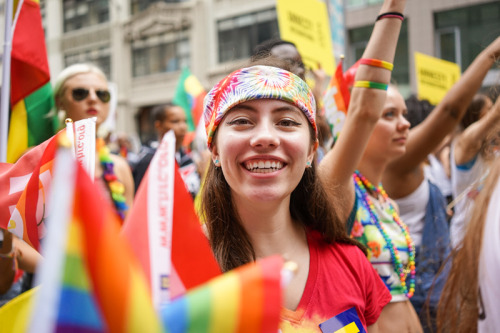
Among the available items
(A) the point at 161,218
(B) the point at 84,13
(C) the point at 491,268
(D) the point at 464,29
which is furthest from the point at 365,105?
(B) the point at 84,13

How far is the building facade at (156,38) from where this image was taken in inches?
830

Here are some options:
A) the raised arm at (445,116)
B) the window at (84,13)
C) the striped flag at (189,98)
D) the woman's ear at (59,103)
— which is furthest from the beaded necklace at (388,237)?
the window at (84,13)

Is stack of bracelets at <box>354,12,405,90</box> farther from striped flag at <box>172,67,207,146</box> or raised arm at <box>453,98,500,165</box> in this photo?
striped flag at <box>172,67,207,146</box>

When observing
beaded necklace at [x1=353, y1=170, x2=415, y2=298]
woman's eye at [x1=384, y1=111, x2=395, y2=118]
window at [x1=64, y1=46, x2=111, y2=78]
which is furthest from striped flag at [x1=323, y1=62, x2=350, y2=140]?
window at [x1=64, y1=46, x2=111, y2=78]

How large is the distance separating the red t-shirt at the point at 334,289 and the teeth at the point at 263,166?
36 centimetres

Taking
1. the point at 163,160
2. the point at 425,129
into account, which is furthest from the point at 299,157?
the point at 425,129

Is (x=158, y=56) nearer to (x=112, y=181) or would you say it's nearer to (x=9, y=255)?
(x=112, y=181)

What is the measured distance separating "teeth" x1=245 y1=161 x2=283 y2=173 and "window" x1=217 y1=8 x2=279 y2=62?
19720 millimetres

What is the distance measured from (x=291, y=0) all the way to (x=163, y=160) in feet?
12.2

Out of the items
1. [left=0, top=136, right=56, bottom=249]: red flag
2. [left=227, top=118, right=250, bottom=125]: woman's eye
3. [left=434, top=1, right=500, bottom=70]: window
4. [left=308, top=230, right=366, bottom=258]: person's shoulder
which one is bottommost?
[left=308, top=230, right=366, bottom=258]: person's shoulder

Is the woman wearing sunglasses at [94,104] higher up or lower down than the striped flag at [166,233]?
higher up

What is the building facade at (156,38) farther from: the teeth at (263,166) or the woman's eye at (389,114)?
the teeth at (263,166)

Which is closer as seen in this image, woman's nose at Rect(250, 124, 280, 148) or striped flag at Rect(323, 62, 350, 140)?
woman's nose at Rect(250, 124, 280, 148)

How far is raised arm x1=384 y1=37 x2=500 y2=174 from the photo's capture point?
8.22 ft
